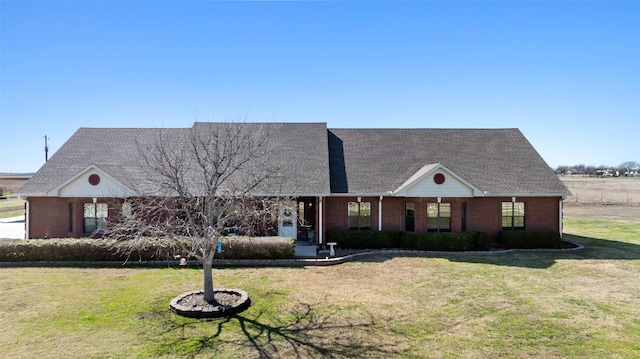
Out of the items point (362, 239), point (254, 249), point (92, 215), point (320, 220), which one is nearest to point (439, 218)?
point (362, 239)

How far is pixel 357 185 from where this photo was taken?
68.5ft

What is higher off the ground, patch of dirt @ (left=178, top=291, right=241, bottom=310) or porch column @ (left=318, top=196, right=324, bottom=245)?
porch column @ (left=318, top=196, right=324, bottom=245)

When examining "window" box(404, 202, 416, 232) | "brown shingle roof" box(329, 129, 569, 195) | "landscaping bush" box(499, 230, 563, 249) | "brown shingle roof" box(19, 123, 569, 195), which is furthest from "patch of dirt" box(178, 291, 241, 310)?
"landscaping bush" box(499, 230, 563, 249)

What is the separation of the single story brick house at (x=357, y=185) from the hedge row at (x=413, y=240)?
84cm

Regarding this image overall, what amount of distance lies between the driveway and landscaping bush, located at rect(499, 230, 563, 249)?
1077 inches

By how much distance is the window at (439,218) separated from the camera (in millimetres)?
20422

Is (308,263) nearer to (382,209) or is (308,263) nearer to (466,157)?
(382,209)

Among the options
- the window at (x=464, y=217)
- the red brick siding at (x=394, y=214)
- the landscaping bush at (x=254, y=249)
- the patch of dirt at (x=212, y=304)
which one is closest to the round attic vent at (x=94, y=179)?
the red brick siding at (x=394, y=214)

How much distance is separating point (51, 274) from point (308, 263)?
1018cm

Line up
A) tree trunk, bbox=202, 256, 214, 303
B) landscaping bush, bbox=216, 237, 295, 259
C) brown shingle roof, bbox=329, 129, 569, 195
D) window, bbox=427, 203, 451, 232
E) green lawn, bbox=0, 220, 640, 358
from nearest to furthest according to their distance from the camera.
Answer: green lawn, bbox=0, 220, 640, 358 < tree trunk, bbox=202, 256, 214, 303 < landscaping bush, bbox=216, 237, 295, 259 < window, bbox=427, 203, 451, 232 < brown shingle roof, bbox=329, 129, 569, 195

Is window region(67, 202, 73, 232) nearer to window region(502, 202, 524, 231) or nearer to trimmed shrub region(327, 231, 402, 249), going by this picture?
trimmed shrub region(327, 231, 402, 249)

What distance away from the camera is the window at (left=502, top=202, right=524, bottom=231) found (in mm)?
21000

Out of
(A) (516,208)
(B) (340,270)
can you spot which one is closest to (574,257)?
(A) (516,208)

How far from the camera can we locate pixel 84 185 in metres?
19.0
